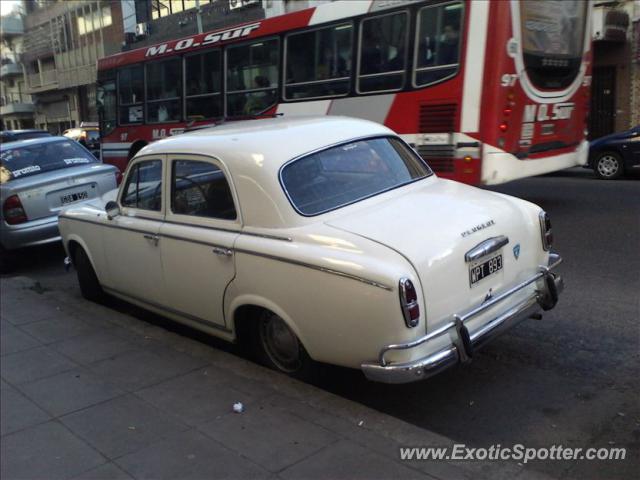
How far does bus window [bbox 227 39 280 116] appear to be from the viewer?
10344 millimetres

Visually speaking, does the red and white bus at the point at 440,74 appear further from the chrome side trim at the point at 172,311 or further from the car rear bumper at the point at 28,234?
the chrome side trim at the point at 172,311

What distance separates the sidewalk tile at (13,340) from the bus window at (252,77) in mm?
6194

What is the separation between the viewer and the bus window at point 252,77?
10344 millimetres

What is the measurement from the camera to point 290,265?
357cm

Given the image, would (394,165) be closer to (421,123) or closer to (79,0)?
(421,123)

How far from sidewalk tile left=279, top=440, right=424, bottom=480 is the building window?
4536 centimetres

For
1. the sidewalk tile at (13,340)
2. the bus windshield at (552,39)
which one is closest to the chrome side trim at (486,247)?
the sidewalk tile at (13,340)

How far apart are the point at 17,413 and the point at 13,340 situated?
158 cm

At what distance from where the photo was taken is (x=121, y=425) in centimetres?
351

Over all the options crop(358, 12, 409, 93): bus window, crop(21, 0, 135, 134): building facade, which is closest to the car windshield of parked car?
crop(358, 12, 409, 93): bus window

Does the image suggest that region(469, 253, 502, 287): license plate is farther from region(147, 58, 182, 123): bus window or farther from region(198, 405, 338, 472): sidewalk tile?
region(147, 58, 182, 123): bus window

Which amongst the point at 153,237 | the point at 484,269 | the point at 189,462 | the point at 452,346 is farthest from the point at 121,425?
the point at 484,269

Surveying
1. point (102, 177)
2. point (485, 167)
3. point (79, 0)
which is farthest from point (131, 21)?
point (485, 167)

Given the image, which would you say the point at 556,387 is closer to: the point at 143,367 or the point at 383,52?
the point at 143,367
